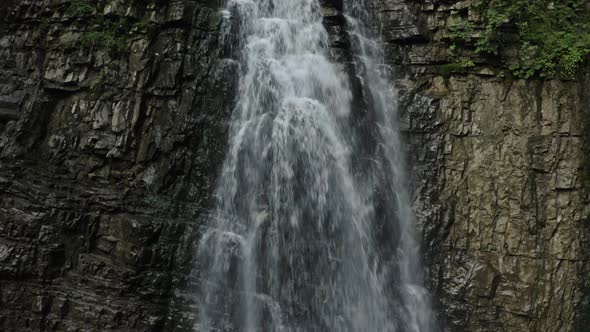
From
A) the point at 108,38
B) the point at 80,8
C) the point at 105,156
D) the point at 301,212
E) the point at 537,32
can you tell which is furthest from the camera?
the point at 80,8

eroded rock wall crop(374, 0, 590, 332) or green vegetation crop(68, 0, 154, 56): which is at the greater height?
green vegetation crop(68, 0, 154, 56)

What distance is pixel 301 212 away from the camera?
9.05 metres

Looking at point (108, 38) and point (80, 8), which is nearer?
point (108, 38)

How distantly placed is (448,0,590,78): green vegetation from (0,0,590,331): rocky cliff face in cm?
34

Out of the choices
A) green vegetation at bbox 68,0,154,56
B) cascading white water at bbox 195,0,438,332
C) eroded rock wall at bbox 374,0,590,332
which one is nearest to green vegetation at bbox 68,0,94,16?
green vegetation at bbox 68,0,154,56

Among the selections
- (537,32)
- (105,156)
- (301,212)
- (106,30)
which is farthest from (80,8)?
(537,32)

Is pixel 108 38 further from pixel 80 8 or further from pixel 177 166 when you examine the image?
pixel 177 166

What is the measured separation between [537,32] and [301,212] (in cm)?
633

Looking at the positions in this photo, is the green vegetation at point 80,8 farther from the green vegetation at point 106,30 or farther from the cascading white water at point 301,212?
the cascading white water at point 301,212

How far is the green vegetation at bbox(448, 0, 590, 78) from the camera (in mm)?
9273

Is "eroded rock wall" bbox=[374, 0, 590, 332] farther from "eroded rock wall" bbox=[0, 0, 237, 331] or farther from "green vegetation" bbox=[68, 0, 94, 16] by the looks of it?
"green vegetation" bbox=[68, 0, 94, 16]

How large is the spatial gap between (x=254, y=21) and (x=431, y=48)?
4.18 m

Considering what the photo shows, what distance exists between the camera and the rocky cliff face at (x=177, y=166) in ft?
28.5

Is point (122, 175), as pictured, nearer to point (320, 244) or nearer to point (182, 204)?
point (182, 204)
